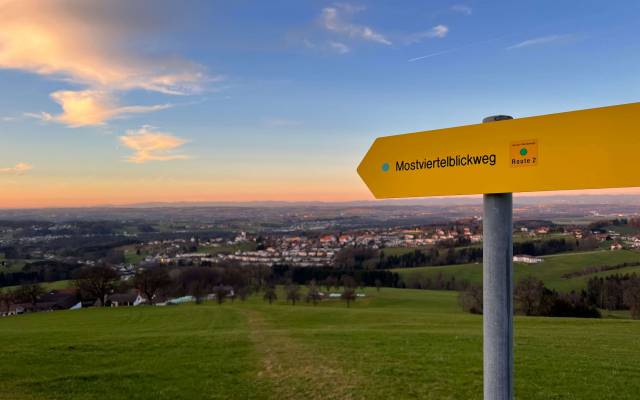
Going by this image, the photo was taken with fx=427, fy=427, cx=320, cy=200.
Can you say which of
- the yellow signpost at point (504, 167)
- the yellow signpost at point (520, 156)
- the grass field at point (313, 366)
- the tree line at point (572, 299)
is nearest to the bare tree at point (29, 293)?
the grass field at point (313, 366)

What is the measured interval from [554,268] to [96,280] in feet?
256

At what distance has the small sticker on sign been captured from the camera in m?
2.74

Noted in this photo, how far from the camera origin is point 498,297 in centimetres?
285

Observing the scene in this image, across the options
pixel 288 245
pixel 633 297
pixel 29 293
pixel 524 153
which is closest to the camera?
pixel 524 153

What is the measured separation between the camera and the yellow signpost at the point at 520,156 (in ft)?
8.22

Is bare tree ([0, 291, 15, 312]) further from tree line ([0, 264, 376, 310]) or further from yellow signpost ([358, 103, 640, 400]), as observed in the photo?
yellow signpost ([358, 103, 640, 400])

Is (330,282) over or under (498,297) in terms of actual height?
under

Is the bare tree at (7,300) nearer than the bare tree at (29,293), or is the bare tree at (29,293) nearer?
the bare tree at (7,300)

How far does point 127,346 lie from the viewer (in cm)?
1590

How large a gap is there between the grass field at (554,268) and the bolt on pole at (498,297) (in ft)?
244

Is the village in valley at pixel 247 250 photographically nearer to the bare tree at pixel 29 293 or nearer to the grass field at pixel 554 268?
the bare tree at pixel 29 293

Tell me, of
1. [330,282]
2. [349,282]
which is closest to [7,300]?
[330,282]

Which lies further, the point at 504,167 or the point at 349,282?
the point at 349,282

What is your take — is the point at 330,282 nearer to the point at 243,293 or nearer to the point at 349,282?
the point at 349,282
